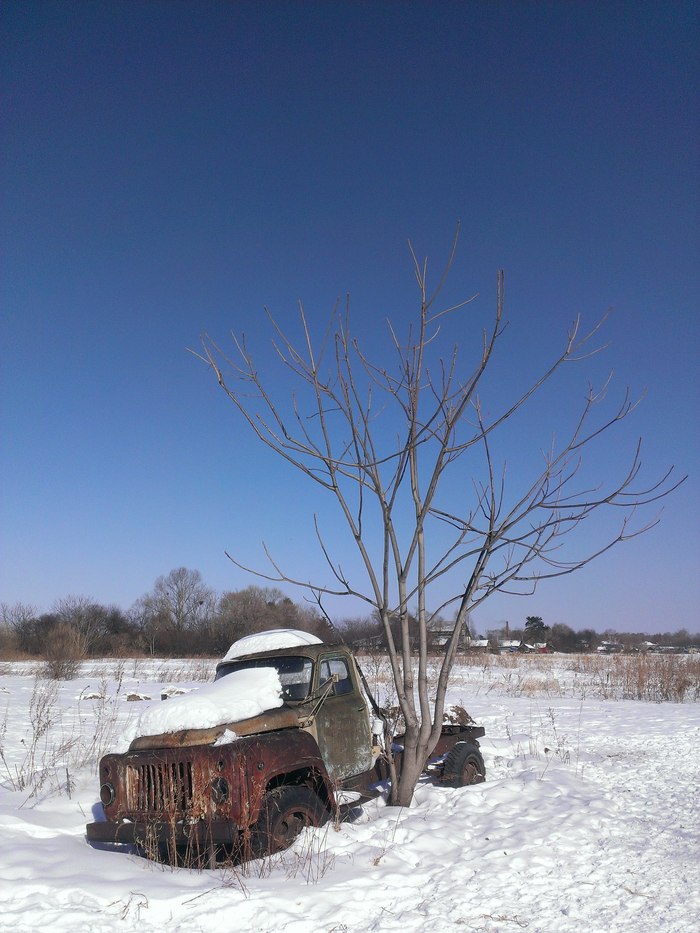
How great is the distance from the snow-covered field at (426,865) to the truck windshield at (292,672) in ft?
3.71

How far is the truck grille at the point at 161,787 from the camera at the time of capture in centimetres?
479

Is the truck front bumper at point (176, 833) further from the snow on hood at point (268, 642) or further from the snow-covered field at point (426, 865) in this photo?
the snow on hood at point (268, 642)

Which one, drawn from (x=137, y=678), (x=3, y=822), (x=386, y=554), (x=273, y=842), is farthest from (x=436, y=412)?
(x=137, y=678)

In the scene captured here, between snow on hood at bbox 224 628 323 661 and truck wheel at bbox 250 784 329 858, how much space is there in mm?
1514

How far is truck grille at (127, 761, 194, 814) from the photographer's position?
4789mm

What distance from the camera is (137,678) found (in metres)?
23.6

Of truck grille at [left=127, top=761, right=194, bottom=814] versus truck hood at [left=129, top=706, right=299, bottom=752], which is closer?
truck grille at [left=127, top=761, right=194, bottom=814]

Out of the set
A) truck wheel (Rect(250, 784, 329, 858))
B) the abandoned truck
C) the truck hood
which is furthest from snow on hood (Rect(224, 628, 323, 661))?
truck wheel (Rect(250, 784, 329, 858))

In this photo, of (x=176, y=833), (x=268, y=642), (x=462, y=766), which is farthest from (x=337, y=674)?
(x=176, y=833)

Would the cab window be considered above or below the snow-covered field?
above

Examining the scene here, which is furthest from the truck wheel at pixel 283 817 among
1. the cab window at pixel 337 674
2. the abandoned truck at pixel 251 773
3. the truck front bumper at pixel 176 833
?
the cab window at pixel 337 674

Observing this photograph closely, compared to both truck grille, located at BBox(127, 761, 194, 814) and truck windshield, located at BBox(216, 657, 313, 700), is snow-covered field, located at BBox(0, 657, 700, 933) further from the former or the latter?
truck windshield, located at BBox(216, 657, 313, 700)

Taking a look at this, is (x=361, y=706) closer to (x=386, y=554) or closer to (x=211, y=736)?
(x=386, y=554)

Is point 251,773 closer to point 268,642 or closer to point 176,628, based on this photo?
point 268,642
